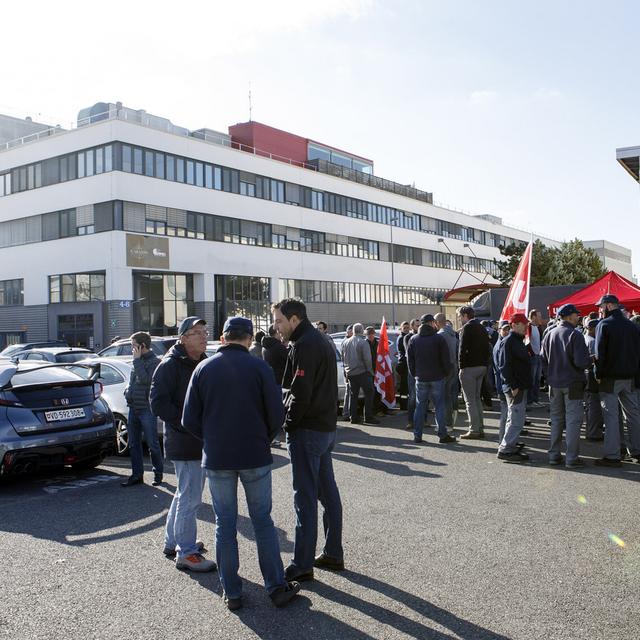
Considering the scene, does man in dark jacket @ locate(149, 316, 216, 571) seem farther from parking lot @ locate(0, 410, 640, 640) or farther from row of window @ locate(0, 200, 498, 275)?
row of window @ locate(0, 200, 498, 275)

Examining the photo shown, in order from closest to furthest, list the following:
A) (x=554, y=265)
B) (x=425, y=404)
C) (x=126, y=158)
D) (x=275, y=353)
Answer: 1. (x=275, y=353)
2. (x=425, y=404)
3. (x=126, y=158)
4. (x=554, y=265)

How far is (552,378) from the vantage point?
26.9 feet

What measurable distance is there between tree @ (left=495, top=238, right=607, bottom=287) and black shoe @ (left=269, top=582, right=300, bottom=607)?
4106cm

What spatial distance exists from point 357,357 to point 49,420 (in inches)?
237

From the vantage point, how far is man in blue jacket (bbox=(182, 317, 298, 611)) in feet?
13.7

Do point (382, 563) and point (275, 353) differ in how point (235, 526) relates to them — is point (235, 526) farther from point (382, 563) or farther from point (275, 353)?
point (275, 353)

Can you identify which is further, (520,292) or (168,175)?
(168,175)

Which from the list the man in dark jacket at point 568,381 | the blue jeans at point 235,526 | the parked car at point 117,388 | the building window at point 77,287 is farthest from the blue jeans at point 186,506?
the building window at point 77,287

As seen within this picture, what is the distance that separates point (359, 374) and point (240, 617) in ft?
27.5

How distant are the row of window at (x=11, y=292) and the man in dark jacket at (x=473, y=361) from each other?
121 feet

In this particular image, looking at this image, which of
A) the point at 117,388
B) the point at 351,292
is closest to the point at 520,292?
the point at 117,388

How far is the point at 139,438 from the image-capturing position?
767cm

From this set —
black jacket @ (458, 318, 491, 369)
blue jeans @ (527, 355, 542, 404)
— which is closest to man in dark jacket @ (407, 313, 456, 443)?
black jacket @ (458, 318, 491, 369)

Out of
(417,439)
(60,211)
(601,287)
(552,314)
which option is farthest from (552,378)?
(60,211)
